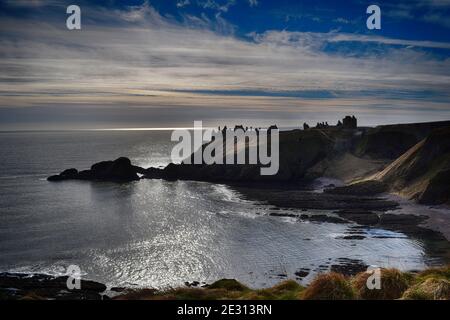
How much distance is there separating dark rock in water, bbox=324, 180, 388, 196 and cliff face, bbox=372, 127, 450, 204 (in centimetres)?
244

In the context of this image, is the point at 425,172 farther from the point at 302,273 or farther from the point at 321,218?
the point at 302,273

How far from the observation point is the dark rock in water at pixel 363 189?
9838 cm

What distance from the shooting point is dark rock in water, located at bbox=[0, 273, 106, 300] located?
127 feet

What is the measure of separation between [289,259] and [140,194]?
5962 centimetres

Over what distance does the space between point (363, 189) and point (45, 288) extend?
80310mm

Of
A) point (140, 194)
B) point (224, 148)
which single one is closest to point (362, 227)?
point (140, 194)

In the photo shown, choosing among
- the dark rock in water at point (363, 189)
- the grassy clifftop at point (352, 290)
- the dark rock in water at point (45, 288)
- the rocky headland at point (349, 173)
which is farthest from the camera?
the dark rock in water at point (363, 189)

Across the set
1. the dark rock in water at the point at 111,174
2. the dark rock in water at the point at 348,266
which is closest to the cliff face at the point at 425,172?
the dark rock in water at the point at 348,266

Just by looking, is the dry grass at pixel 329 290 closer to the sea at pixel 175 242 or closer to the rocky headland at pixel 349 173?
the sea at pixel 175 242

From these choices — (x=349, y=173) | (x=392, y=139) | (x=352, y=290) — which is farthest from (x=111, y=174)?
(x=352, y=290)

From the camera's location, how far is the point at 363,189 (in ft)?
326

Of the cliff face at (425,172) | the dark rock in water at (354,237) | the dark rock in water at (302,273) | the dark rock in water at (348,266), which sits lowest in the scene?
the dark rock in water at (302,273)

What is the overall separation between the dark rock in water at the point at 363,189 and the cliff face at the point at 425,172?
2.44 metres
